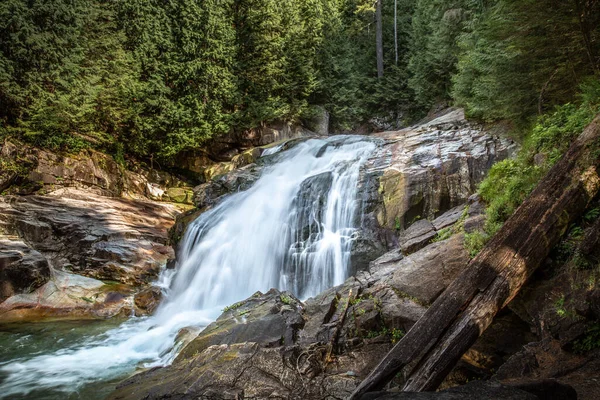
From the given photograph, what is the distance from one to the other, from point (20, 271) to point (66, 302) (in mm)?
1429

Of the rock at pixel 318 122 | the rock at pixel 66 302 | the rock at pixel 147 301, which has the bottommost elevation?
the rock at pixel 147 301

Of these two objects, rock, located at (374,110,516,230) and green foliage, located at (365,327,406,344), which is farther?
rock, located at (374,110,516,230)

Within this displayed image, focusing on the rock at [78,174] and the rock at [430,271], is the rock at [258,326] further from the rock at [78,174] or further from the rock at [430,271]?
the rock at [78,174]

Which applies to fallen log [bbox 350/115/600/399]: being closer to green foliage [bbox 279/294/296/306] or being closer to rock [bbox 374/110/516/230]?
green foliage [bbox 279/294/296/306]

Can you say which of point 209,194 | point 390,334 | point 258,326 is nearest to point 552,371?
point 390,334

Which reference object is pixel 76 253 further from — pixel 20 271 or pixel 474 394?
pixel 474 394

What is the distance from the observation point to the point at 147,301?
9383 millimetres

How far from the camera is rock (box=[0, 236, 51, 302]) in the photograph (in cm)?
873

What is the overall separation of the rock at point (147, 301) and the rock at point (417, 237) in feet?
22.5

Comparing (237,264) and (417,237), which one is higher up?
(417,237)

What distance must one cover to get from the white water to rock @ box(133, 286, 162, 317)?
221mm

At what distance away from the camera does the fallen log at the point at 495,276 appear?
129 inches

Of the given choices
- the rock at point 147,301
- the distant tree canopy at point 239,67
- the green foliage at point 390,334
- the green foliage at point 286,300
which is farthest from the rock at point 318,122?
the green foliage at point 390,334

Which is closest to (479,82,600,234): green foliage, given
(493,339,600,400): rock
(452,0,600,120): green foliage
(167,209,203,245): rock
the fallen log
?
the fallen log
